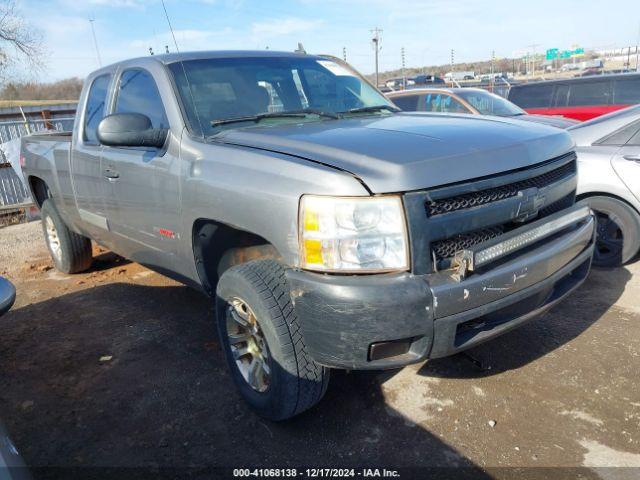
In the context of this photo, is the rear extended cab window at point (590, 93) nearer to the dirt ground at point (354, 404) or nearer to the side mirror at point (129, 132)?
the dirt ground at point (354, 404)

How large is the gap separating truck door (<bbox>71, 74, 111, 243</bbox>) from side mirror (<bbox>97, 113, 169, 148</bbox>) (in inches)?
31.8

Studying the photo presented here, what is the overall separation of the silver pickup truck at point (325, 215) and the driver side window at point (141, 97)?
0.7 inches

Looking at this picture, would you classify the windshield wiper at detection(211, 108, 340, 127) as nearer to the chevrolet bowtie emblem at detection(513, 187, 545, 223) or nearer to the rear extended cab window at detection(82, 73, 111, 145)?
the chevrolet bowtie emblem at detection(513, 187, 545, 223)

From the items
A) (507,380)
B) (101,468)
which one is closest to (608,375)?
(507,380)

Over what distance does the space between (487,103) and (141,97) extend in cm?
702

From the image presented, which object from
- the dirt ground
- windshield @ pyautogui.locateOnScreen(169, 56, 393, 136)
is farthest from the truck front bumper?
windshield @ pyautogui.locateOnScreen(169, 56, 393, 136)

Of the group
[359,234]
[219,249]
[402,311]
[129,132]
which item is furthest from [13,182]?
[402,311]

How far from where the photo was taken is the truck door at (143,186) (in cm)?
292

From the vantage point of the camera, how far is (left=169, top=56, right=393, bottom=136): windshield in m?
2.97

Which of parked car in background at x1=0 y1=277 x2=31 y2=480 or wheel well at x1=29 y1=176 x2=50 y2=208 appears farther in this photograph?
wheel well at x1=29 y1=176 x2=50 y2=208

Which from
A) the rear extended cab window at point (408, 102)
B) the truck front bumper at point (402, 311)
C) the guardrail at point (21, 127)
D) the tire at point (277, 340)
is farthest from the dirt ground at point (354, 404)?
the guardrail at point (21, 127)

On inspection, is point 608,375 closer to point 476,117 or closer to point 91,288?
point 476,117

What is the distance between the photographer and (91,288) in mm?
4977

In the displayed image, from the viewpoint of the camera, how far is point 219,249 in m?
2.97
